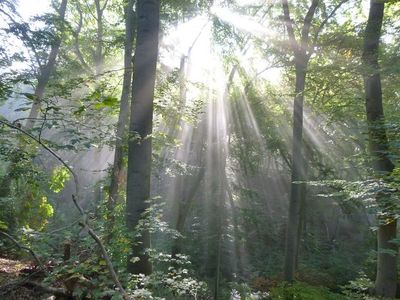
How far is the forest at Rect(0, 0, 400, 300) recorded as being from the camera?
566cm

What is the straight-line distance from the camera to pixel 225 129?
1382 cm

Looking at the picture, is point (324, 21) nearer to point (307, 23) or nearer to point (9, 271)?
point (307, 23)

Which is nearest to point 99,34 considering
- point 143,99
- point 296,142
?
point 296,142

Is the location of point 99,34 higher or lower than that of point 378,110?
higher

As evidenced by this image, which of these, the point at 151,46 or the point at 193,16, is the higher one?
the point at 193,16

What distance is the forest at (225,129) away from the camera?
18.6 ft

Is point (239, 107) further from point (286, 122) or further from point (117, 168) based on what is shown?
point (117, 168)

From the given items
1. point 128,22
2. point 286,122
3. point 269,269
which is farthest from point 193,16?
point 269,269

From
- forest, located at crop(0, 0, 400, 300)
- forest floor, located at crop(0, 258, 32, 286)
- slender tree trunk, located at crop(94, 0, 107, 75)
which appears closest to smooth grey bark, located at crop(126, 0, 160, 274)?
forest, located at crop(0, 0, 400, 300)

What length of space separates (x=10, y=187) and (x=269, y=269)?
10.4 metres

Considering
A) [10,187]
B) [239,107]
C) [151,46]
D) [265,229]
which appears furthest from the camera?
[265,229]

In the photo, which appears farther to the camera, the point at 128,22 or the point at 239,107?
the point at 239,107

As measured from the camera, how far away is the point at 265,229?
715 inches

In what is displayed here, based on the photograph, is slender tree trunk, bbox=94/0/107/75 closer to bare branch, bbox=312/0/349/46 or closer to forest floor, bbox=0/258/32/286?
bare branch, bbox=312/0/349/46
